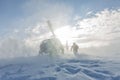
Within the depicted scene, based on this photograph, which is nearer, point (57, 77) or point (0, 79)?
point (57, 77)

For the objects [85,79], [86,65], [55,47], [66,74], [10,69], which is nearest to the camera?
[85,79]

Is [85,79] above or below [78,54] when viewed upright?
below

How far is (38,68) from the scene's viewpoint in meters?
80.7

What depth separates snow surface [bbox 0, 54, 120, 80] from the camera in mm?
68500

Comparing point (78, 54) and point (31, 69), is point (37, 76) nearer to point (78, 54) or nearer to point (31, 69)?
point (31, 69)

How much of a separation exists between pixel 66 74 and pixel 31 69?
13.2m

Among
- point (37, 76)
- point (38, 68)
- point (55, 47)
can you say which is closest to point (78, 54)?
point (55, 47)

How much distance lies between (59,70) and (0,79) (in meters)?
15.0

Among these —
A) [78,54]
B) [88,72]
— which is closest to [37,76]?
[88,72]

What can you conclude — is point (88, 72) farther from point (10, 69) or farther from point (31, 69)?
point (10, 69)

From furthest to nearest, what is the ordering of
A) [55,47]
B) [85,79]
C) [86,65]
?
[55,47], [86,65], [85,79]

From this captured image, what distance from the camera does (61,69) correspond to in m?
76.1

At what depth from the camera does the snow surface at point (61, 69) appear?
225 feet

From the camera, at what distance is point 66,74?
7106 centimetres
